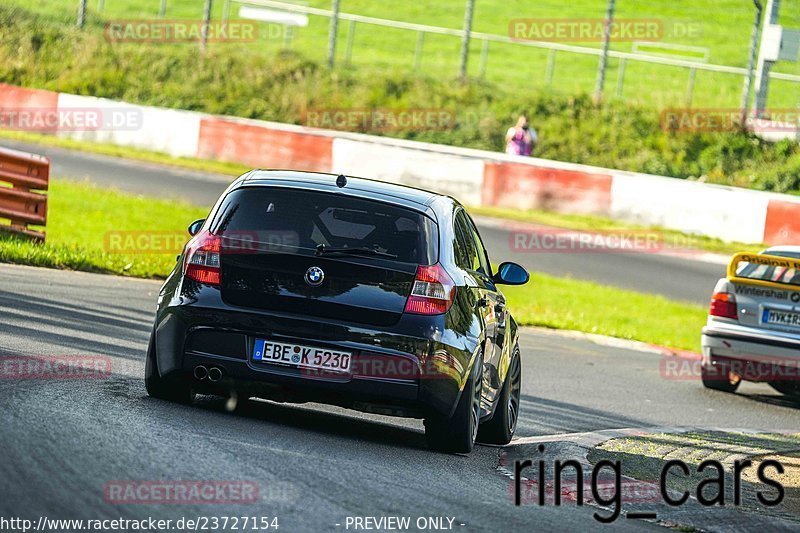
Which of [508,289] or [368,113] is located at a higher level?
[368,113]

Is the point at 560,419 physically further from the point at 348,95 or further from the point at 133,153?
the point at 348,95

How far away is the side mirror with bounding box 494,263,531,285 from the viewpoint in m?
Result: 9.72

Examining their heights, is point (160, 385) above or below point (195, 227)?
below

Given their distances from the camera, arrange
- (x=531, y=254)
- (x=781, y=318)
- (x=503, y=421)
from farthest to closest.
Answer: (x=531, y=254) → (x=781, y=318) → (x=503, y=421)

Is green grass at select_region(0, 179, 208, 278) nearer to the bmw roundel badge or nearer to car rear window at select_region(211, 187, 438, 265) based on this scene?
car rear window at select_region(211, 187, 438, 265)

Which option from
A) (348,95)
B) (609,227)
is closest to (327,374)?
(609,227)

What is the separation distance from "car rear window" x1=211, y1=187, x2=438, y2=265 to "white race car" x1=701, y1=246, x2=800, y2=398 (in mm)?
6577

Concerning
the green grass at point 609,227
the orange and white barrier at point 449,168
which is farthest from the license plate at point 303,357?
the orange and white barrier at point 449,168

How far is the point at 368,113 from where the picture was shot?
3459cm

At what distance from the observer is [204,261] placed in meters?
8.30

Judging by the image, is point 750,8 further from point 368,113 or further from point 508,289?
point 508,289

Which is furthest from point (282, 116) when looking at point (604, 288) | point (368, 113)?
point (604, 288)

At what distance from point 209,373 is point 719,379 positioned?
8067 mm

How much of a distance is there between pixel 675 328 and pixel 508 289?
2692 millimetres
